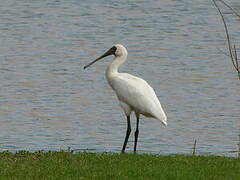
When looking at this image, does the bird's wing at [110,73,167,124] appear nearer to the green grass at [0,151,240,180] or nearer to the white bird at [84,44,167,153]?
the white bird at [84,44,167,153]

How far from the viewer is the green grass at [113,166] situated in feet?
38.0

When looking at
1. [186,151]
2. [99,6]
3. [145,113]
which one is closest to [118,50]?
[145,113]

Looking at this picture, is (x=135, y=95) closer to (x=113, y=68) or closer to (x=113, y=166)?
(x=113, y=68)

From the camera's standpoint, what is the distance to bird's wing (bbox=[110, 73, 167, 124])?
1469 cm

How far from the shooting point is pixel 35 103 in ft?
70.6

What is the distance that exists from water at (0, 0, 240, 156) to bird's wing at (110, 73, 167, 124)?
2612 mm

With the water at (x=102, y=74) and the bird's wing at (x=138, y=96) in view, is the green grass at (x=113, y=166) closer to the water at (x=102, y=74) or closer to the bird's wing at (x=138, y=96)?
the bird's wing at (x=138, y=96)

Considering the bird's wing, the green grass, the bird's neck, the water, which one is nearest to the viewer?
the green grass

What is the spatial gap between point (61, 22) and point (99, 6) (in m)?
3.33

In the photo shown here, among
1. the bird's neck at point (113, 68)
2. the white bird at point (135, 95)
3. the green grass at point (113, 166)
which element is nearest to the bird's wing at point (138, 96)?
the white bird at point (135, 95)

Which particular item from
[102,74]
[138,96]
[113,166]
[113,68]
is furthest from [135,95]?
[102,74]

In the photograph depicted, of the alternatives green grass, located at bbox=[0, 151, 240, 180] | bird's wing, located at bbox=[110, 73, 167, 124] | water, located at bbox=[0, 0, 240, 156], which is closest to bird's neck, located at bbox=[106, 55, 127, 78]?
bird's wing, located at bbox=[110, 73, 167, 124]

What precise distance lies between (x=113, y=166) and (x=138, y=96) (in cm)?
287

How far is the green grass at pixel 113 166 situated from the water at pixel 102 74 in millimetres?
4669
